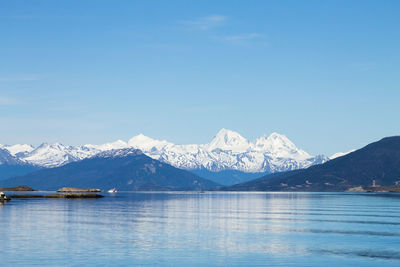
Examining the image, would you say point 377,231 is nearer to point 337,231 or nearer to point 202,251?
point 337,231

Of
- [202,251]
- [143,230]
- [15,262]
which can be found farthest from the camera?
[143,230]

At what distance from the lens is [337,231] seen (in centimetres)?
11506

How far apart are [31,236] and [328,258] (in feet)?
163

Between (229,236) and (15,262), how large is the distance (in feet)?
136

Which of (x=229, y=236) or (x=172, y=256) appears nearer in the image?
(x=172, y=256)

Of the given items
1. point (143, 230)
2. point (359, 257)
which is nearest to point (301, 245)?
point (359, 257)

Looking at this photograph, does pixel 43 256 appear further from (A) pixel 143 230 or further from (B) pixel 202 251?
(A) pixel 143 230

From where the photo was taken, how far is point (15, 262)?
71.4 metres

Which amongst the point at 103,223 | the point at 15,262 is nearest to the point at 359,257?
the point at 15,262

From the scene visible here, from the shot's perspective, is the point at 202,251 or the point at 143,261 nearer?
the point at 143,261

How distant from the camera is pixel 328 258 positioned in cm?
7756

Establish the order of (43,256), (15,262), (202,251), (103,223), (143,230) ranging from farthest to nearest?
(103,223) < (143,230) < (202,251) < (43,256) < (15,262)

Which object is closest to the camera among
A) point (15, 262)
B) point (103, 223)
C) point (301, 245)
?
point (15, 262)

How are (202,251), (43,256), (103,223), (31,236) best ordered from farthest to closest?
(103,223) < (31,236) < (202,251) < (43,256)
